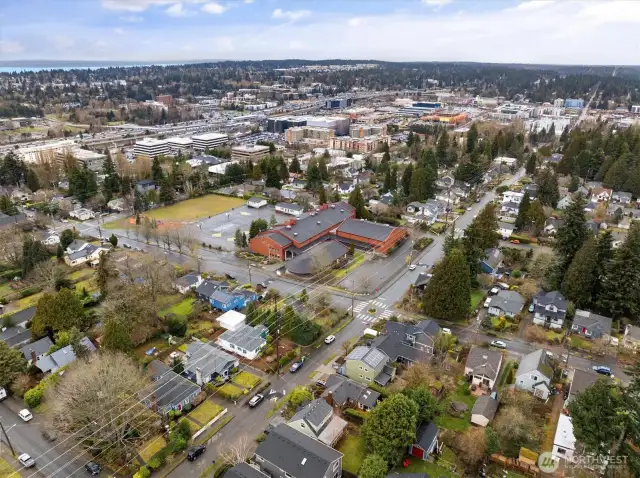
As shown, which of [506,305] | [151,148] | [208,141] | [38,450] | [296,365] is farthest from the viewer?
[208,141]

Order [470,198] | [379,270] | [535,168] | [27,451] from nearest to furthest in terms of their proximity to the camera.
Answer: [27,451] → [379,270] → [470,198] → [535,168]

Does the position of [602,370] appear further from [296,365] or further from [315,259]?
[315,259]

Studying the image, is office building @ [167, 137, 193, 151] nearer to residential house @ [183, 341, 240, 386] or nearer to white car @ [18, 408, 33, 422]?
residential house @ [183, 341, 240, 386]

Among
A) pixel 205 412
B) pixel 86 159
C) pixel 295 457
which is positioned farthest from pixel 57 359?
pixel 86 159

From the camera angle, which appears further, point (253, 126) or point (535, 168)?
point (253, 126)

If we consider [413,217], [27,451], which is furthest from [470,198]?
[27,451]

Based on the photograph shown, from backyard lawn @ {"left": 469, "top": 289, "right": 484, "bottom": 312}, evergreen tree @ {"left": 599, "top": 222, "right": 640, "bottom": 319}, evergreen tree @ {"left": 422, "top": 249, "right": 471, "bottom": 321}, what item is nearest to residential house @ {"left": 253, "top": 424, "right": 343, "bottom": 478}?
evergreen tree @ {"left": 422, "top": 249, "right": 471, "bottom": 321}

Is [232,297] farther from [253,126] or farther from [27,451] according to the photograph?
[253,126]
